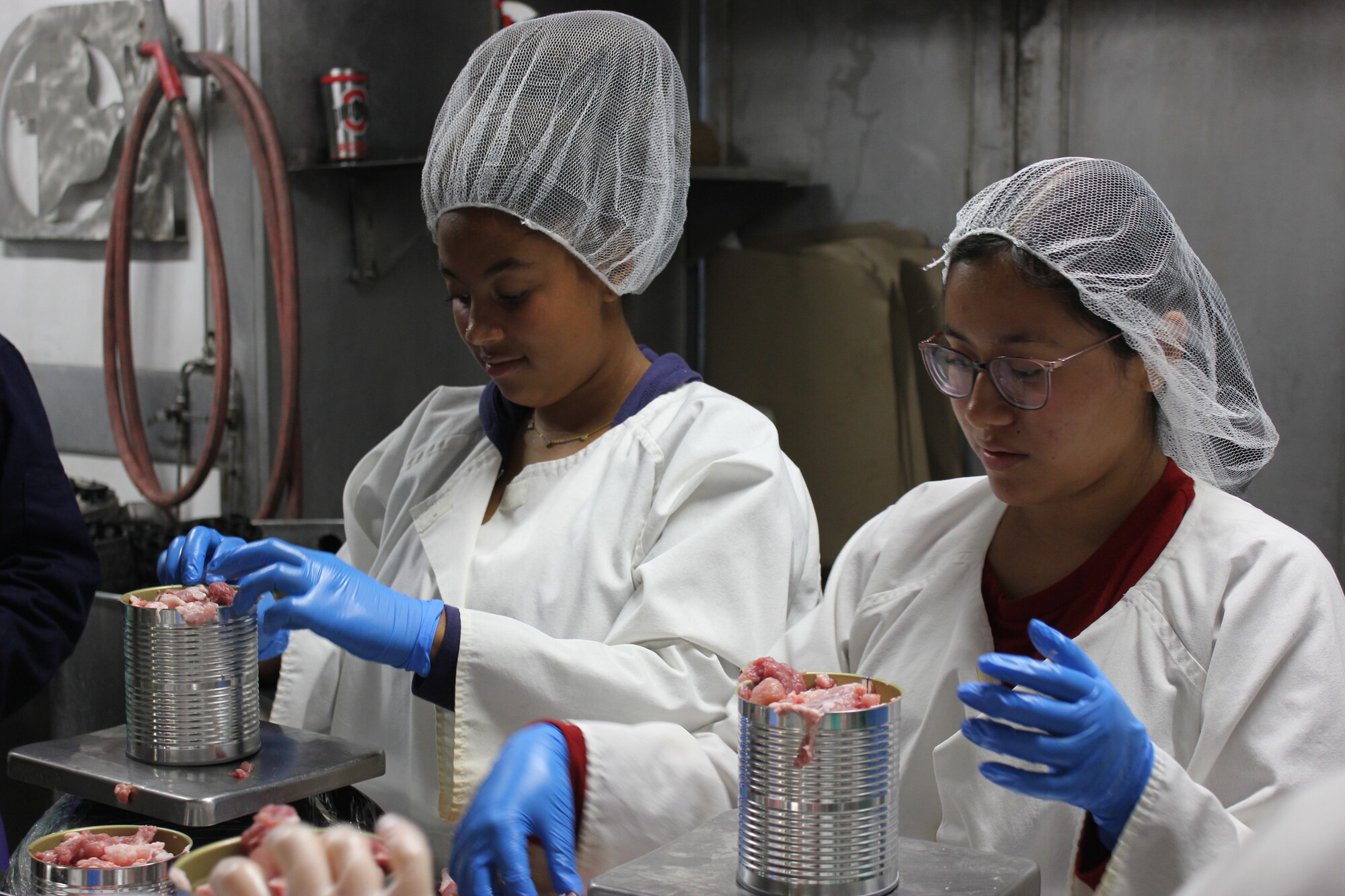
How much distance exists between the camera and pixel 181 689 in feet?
4.43

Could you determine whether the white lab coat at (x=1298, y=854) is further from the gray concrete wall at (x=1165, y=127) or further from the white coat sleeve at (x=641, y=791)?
the gray concrete wall at (x=1165, y=127)

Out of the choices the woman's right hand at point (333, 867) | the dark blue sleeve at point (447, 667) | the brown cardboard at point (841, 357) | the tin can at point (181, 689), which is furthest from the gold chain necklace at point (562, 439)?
the brown cardboard at point (841, 357)

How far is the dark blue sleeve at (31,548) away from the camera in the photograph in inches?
73.4

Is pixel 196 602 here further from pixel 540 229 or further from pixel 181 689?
pixel 540 229

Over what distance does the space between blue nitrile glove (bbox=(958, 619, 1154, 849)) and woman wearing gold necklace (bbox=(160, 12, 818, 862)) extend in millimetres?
545

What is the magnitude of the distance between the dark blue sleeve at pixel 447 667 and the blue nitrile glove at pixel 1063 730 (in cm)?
69

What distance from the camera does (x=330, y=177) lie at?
125 inches

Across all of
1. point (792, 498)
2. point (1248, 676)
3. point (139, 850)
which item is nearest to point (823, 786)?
point (1248, 676)

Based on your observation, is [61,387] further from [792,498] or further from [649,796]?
[649,796]

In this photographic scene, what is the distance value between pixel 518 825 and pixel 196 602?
46 cm

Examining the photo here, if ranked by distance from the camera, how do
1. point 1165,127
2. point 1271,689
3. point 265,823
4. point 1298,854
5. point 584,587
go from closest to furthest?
point 1298,854
point 265,823
point 1271,689
point 584,587
point 1165,127

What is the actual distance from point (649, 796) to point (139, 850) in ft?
1.64

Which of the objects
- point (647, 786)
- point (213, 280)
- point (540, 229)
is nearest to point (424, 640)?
point (647, 786)

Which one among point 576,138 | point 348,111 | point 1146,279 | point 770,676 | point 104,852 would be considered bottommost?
point 104,852
